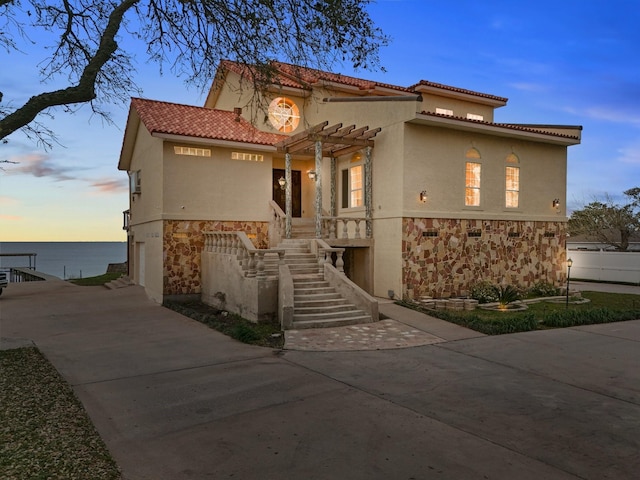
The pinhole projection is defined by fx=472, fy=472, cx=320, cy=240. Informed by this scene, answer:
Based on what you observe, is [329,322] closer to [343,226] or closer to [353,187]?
[343,226]

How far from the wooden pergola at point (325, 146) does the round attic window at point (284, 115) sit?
268 cm

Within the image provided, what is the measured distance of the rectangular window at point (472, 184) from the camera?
15.9m

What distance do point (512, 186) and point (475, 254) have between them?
3.07 meters

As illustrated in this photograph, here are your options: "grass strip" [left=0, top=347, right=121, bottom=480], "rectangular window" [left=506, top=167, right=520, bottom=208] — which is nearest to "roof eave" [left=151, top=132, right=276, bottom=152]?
"rectangular window" [left=506, top=167, right=520, bottom=208]

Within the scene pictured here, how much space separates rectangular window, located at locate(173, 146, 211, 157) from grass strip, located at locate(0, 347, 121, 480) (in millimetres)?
10102

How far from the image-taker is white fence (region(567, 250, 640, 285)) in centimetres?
2230

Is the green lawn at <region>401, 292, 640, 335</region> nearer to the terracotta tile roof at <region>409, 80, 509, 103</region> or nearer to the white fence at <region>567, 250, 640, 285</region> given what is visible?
the white fence at <region>567, 250, 640, 285</region>

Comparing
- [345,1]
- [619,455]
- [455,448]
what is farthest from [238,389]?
[345,1]

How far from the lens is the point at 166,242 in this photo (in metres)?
16.0

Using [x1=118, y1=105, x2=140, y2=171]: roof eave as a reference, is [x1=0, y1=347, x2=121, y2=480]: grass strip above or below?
below

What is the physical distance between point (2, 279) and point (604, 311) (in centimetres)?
2092

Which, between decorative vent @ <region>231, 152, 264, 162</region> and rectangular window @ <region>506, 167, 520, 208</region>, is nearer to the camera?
rectangular window @ <region>506, 167, 520, 208</region>

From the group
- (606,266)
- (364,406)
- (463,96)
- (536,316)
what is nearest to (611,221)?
(606,266)

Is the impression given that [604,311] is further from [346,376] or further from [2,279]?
[2,279]
